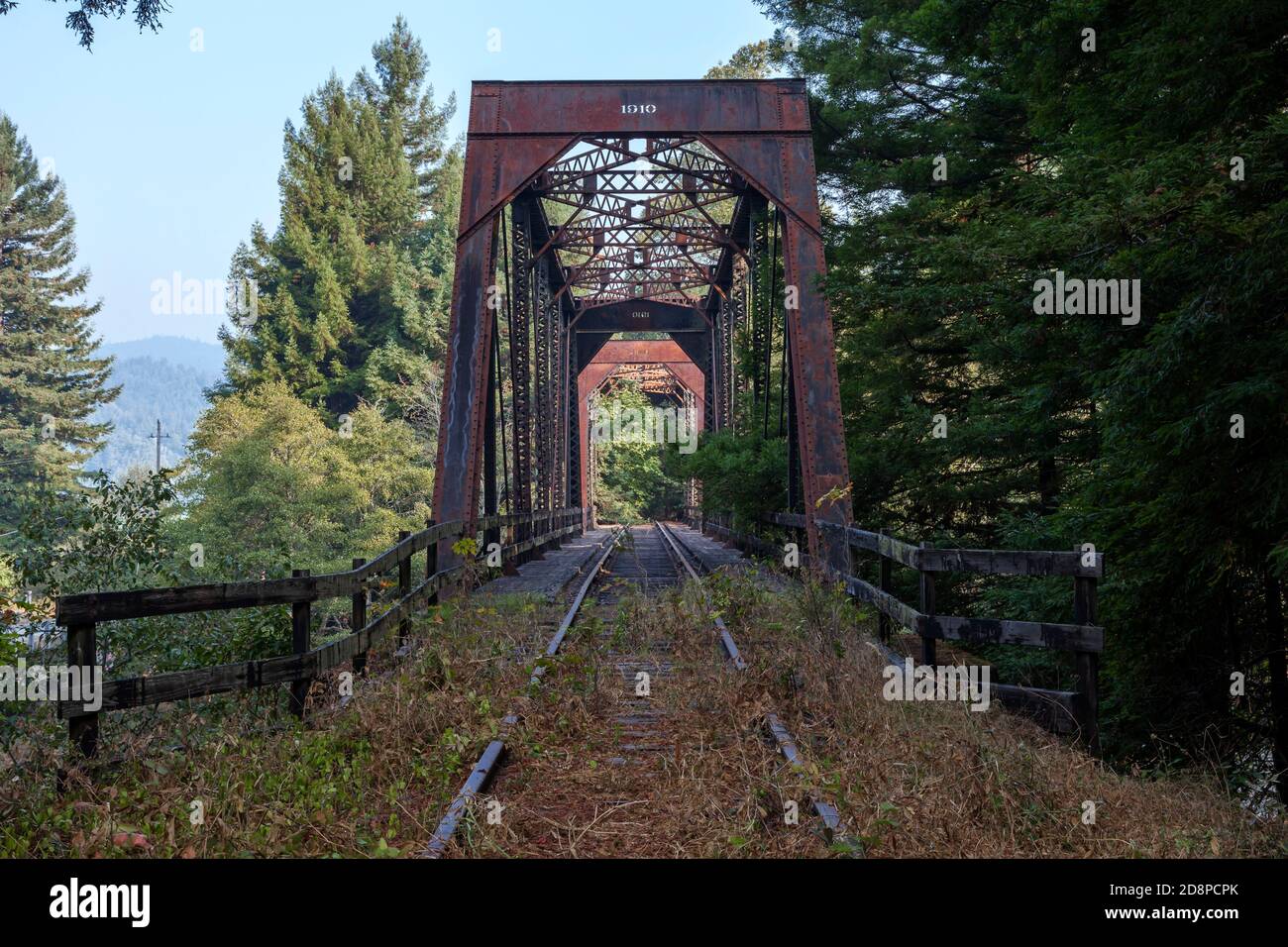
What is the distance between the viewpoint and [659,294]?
111 ft

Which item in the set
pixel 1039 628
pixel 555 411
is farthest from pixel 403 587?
pixel 555 411

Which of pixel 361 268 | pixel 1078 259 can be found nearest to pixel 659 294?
pixel 361 268

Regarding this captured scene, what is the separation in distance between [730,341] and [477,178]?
1372 centimetres

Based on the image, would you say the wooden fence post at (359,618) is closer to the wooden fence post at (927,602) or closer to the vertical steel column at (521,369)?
the wooden fence post at (927,602)

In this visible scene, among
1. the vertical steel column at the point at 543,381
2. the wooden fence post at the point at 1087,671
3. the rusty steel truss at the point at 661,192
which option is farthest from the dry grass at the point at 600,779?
the vertical steel column at the point at 543,381

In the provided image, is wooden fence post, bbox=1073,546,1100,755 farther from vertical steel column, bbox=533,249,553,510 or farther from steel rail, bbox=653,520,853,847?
vertical steel column, bbox=533,249,553,510

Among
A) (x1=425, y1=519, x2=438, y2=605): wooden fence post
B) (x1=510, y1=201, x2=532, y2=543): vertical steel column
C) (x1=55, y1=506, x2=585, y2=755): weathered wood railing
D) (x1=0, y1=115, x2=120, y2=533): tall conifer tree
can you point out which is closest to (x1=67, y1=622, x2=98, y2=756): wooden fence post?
(x1=55, y1=506, x2=585, y2=755): weathered wood railing

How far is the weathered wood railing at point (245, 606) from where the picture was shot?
4.41 m

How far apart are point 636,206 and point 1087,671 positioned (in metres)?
17.5

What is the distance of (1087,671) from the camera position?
229 inches

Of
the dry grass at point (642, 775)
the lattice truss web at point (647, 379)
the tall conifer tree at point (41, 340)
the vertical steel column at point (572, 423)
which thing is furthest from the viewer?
the lattice truss web at point (647, 379)

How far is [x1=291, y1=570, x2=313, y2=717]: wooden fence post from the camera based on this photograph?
18.8 ft

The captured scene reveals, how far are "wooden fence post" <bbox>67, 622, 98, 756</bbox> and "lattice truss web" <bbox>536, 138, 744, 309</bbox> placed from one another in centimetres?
1136
